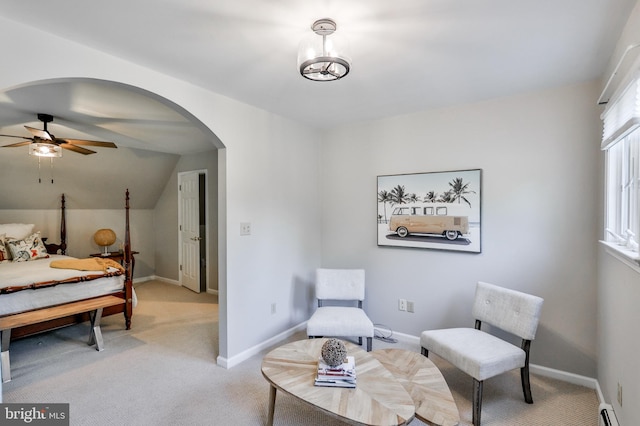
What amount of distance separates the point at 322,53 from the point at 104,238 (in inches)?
211

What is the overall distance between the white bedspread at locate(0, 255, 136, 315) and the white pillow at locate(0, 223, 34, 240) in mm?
804

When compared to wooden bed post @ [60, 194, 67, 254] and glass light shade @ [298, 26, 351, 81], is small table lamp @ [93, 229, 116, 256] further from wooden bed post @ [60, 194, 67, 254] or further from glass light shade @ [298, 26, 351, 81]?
glass light shade @ [298, 26, 351, 81]

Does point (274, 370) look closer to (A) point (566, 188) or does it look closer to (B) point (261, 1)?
(B) point (261, 1)

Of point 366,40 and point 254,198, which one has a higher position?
point 366,40

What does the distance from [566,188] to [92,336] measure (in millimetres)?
4562

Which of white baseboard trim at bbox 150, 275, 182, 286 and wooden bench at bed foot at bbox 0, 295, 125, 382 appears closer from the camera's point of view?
wooden bench at bed foot at bbox 0, 295, 125, 382

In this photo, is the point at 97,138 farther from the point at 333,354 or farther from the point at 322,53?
the point at 333,354

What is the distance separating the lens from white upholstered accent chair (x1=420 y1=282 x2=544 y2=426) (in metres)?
2.00

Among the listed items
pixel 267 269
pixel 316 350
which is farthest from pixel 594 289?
pixel 267 269

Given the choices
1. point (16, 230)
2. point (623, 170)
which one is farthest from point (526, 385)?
point (16, 230)

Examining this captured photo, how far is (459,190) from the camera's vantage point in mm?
2924

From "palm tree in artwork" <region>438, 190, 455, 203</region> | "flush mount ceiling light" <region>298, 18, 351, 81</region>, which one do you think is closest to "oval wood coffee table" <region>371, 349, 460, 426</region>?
"palm tree in artwork" <region>438, 190, 455, 203</region>

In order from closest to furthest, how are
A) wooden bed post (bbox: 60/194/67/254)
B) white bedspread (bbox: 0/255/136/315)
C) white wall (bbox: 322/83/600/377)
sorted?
white wall (bbox: 322/83/600/377), white bedspread (bbox: 0/255/136/315), wooden bed post (bbox: 60/194/67/254)

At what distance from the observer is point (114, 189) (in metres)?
5.35
